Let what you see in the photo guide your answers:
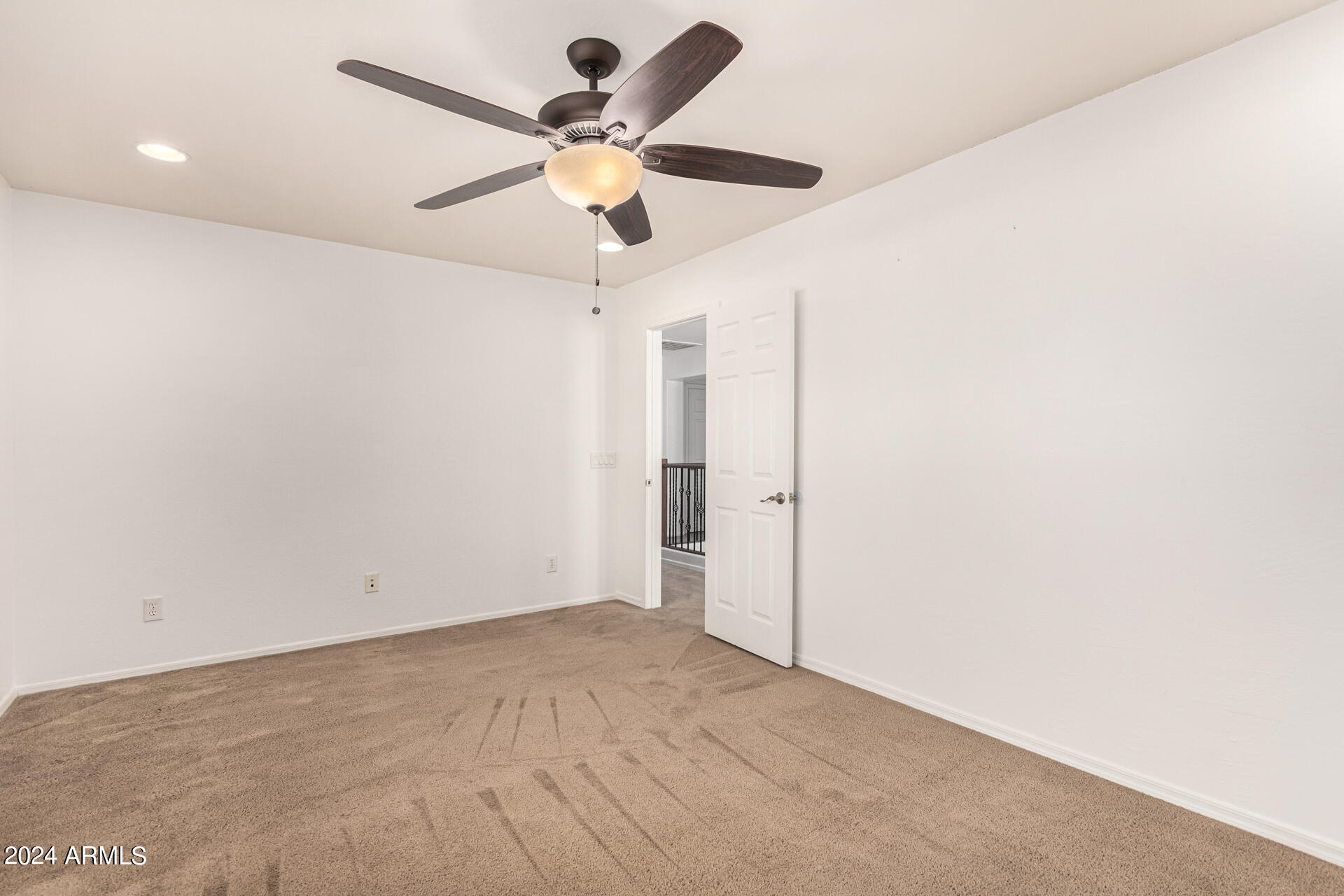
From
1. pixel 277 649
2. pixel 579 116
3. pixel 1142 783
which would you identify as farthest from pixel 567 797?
pixel 277 649

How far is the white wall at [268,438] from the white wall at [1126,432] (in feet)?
7.67

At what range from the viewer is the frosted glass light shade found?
179cm

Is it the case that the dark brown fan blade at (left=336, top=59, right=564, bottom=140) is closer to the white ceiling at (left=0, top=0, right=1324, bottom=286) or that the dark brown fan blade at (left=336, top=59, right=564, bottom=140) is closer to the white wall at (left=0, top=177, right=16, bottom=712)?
the white ceiling at (left=0, top=0, right=1324, bottom=286)

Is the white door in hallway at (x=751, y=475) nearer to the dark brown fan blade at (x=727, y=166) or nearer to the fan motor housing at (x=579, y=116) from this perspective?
the dark brown fan blade at (x=727, y=166)

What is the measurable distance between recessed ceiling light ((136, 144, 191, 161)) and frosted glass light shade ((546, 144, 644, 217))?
6.32 feet

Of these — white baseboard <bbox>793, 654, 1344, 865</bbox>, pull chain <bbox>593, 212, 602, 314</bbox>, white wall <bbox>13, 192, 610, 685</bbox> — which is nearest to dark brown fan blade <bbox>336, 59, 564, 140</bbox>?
pull chain <bbox>593, 212, 602, 314</bbox>

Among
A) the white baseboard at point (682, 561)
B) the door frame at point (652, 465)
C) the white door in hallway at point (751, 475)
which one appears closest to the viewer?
the white door in hallway at point (751, 475)

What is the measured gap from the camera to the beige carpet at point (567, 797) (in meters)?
1.77

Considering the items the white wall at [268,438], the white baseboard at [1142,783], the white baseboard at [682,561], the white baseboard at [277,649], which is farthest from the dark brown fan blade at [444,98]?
the white baseboard at [682,561]

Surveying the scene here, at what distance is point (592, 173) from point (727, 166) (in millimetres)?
485

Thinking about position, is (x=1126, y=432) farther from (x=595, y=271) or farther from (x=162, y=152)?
(x=162, y=152)

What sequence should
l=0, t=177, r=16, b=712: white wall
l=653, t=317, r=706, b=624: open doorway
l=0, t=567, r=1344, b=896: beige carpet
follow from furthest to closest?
1. l=653, t=317, r=706, b=624: open doorway
2. l=0, t=177, r=16, b=712: white wall
3. l=0, t=567, r=1344, b=896: beige carpet

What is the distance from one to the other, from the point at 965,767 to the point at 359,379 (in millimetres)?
3754

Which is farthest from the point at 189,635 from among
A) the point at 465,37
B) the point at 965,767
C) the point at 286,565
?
the point at 965,767
